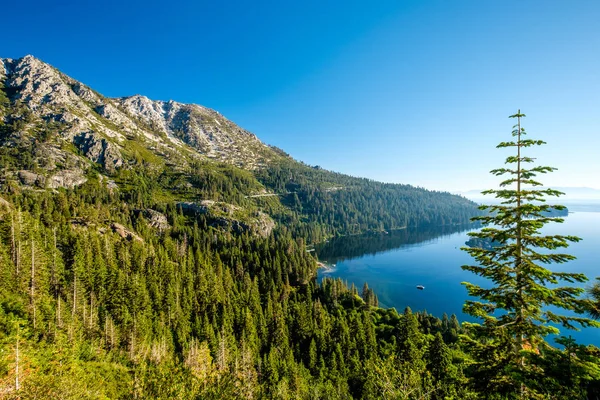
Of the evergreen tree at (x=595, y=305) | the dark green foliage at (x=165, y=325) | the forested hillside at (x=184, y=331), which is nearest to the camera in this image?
the evergreen tree at (x=595, y=305)

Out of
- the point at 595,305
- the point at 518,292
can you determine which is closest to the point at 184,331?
the point at 518,292

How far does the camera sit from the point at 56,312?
5744 cm

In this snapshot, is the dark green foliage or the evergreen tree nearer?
the evergreen tree

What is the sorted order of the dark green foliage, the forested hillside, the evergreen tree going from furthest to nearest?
1. the dark green foliage
2. the forested hillside
3. the evergreen tree

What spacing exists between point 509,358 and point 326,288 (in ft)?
375

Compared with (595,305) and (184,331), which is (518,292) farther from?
(184,331)

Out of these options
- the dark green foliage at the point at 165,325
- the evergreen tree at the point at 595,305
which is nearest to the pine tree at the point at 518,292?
the evergreen tree at the point at 595,305

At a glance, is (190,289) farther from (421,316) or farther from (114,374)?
(421,316)

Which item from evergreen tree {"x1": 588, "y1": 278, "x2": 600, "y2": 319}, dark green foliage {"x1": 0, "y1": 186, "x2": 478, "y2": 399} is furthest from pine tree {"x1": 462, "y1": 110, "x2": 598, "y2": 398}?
dark green foliage {"x1": 0, "y1": 186, "x2": 478, "y2": 399}

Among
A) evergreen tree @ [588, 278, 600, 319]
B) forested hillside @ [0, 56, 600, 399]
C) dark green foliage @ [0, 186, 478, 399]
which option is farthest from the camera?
dark green foliage @ [0, 186, 478, 399]

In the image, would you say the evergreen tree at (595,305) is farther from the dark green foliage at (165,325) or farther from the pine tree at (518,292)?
the dark green foliage at (165,325)

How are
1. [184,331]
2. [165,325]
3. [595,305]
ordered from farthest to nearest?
1. [165,325]
2. [184,331]
3. [595,305]

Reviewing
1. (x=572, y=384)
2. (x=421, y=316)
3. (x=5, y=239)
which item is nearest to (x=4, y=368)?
(x=572, y=384)

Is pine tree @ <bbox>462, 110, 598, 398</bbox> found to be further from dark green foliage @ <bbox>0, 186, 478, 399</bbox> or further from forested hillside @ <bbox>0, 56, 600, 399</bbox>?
dark green foliage @ <bbox>0, 186, 478, 399</bbox>
